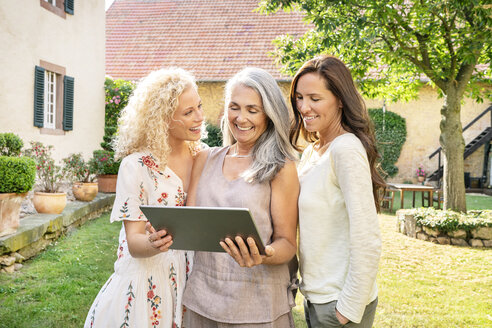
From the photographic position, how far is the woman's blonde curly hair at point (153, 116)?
7.73 ft

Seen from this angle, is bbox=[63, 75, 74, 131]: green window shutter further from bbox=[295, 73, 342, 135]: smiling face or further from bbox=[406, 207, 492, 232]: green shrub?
bbox=[295, 73, 342, 135]: smiling face

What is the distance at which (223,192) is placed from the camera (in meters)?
2.23

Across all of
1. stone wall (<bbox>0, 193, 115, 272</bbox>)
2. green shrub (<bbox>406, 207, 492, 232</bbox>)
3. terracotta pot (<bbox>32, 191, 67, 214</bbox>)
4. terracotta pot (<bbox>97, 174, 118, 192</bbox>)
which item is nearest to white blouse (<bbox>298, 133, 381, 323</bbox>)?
stone wall (<bbox>0, 193, 115, 272</bbox>)

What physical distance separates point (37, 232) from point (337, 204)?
5.42 m

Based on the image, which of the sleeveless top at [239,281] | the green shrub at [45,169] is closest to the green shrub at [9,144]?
the green shrub at [45,169]

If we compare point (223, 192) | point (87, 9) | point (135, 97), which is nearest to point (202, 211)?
point (223, 192)

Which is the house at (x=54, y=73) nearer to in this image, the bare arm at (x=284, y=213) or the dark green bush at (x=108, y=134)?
the dark green bush at (x=108, y=134)

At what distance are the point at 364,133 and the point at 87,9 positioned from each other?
11.4 m

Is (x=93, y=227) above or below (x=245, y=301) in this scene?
below

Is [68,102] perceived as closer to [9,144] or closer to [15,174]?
[9,144]

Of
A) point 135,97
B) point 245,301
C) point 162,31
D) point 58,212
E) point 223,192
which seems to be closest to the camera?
point 245,301

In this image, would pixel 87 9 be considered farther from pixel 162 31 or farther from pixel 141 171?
pixel 141 171

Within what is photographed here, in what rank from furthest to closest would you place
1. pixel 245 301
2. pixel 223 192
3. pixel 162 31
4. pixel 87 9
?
pixel 162 31
pixel 87 9
pixel 223 192
pixel 245 301

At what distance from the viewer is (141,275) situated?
91.2 inches
